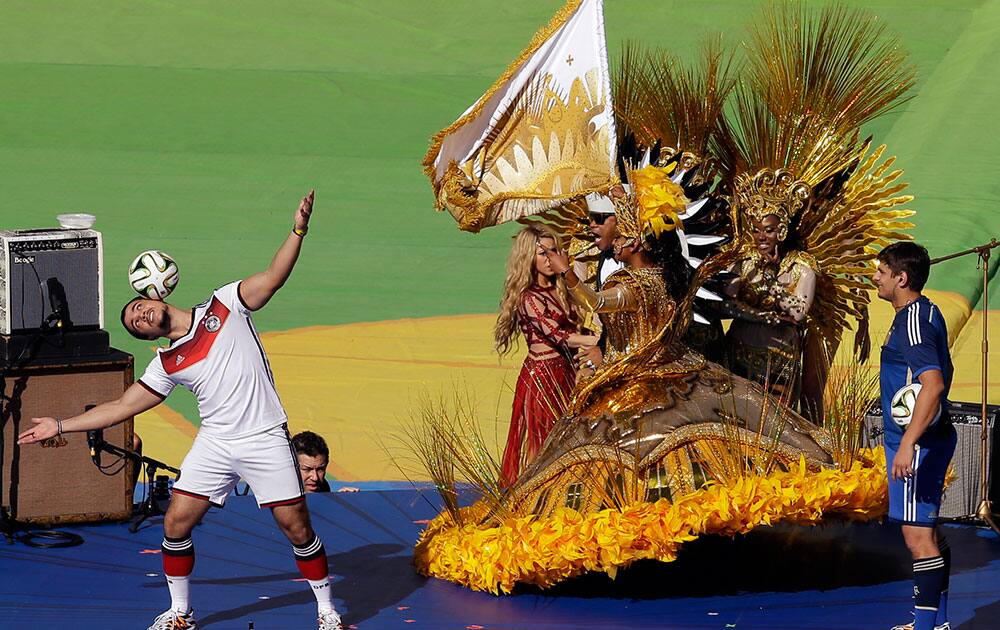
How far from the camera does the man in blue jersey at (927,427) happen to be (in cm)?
597

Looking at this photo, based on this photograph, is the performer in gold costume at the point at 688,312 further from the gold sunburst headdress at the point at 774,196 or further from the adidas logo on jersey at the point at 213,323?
the adidas logo on jersey at the point at 213,323

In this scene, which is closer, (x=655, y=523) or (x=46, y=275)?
(x=655, y=523)

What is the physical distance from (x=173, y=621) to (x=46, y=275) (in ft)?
6.87

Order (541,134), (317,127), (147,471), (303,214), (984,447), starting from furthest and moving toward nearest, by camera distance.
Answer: (317,127) → (147,471) → (541,134) → (984,447) → (303,214)

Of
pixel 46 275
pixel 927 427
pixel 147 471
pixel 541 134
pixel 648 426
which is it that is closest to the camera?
pixel 927 427

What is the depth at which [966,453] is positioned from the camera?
25.8 feet

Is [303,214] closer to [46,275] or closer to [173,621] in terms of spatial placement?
[173,621]

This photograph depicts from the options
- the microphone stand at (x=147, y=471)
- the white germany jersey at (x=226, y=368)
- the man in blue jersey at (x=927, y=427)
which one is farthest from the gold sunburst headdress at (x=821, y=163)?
the microphone stand at (x=147, y=471)

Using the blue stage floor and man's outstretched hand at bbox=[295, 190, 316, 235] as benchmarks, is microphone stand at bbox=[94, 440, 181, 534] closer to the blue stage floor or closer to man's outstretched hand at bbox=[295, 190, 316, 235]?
the blue stage floor

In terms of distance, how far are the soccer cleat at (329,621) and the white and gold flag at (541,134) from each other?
1.99 meters

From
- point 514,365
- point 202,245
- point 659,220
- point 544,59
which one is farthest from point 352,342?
point 659,220

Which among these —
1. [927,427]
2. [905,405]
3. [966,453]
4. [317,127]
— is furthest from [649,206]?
[317,127]

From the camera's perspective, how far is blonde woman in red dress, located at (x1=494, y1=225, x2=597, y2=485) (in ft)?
25.4

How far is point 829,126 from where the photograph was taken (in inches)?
307
